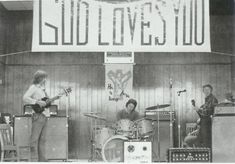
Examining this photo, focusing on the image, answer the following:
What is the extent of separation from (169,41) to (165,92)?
23.1ft

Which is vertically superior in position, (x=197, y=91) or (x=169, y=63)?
(x=169, y=63)

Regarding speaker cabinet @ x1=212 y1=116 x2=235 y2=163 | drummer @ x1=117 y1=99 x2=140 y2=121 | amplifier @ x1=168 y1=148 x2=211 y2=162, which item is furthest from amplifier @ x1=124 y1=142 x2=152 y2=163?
drummer @ x1=117 y1=99 x2=140 y2=121

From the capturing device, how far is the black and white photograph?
14.2 feet

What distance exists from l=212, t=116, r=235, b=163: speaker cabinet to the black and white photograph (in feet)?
0.04

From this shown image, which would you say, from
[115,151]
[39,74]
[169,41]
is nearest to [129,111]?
[115,151]

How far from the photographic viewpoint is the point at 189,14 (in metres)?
4.29

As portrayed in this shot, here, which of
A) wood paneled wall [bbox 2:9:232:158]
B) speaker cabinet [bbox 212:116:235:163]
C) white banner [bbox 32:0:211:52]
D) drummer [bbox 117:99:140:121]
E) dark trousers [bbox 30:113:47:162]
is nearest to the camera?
white banner [bbox 32:0:211:52]

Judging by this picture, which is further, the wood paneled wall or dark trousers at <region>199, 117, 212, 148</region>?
the wood paneled wall

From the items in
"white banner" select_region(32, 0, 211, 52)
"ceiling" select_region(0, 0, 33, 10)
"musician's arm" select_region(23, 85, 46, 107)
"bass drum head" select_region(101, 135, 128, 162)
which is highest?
"ceiling" select_region(0, 0, 33, 10)

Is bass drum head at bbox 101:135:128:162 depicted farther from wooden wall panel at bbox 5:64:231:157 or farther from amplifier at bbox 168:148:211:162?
amplifier at bbox 168:148:211:162

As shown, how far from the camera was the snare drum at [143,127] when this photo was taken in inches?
323

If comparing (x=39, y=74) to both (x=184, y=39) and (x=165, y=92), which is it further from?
(x=165, y=92)

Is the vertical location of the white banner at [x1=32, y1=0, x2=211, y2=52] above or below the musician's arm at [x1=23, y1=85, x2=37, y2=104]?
above

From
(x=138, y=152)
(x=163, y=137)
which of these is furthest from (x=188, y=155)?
(x=163, y=137)
